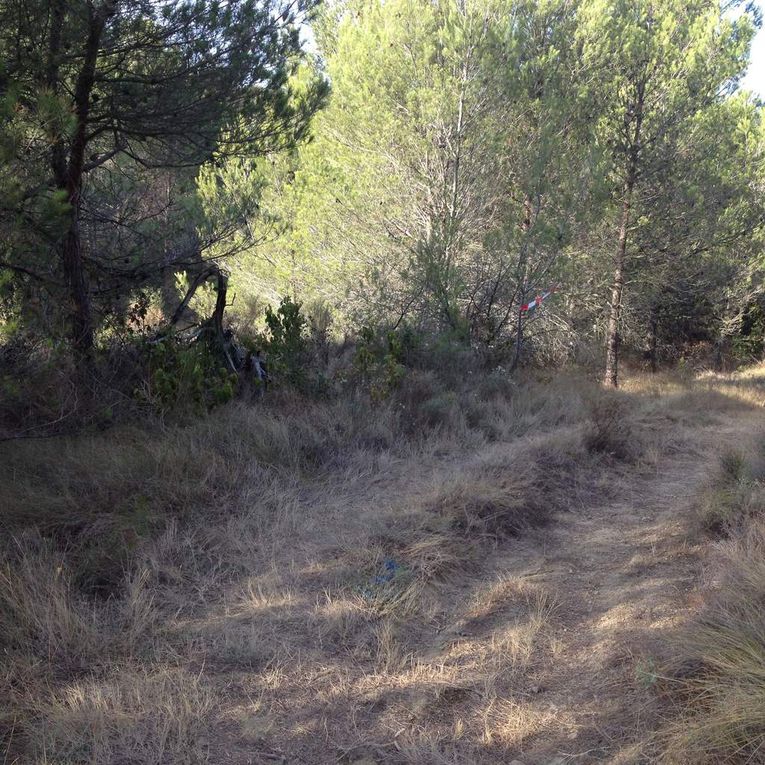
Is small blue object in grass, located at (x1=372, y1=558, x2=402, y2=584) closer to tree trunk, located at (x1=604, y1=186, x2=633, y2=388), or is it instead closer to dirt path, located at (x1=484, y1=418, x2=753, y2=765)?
dirt path, located at (x1=484, y1=418, x2=753, y2=765)

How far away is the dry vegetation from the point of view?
3.01 m

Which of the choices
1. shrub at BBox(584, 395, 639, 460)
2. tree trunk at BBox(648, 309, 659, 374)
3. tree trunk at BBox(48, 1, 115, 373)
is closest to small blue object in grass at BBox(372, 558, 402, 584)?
tree trunk at BBox(48, 1, 115, 373)

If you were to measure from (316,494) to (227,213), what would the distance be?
11.4 ft

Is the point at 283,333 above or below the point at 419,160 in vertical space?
below

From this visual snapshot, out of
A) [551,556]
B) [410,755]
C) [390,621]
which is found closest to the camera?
[410,755]

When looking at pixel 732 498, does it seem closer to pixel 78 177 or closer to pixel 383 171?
pixel 78 177

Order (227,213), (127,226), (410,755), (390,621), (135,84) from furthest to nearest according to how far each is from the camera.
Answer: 1. (227,213)
2. (127,226)
3. (135,84)
4. (390,621)
5. (410,755)

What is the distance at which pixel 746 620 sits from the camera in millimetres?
3225

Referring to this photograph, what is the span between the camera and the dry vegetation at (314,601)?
9.88 ft

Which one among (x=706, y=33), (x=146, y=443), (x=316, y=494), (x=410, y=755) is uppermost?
(x=706, y=33)

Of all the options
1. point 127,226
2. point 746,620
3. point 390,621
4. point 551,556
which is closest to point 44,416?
point 127,226

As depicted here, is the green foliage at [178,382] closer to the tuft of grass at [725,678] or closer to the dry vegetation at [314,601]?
the dry vegetation at [314,601]

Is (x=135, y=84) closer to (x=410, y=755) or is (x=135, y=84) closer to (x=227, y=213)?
(x=227, y=213)

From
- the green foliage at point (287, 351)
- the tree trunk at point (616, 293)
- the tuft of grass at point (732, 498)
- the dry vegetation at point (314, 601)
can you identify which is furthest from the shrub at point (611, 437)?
the tree trunk at point (616, 293)
